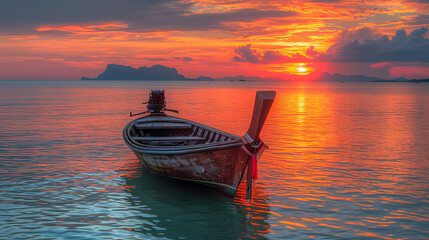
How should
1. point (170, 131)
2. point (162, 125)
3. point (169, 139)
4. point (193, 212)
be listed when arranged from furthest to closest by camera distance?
point (170, 131), point (162, 125), point (169, 139), point (193, 212)

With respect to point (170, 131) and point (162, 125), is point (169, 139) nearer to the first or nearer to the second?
point (162, 125)

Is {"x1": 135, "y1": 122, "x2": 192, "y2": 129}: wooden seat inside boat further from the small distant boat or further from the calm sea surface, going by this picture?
the small distant boat

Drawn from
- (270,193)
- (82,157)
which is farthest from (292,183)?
(82,157)

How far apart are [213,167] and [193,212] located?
148 cm

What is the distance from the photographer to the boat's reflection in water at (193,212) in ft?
33.4

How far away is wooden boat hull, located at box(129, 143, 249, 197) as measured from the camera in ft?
37.8

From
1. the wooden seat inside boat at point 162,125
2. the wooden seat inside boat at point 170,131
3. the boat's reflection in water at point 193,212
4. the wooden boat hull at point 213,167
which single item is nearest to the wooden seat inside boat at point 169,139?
the wooden seat inside boat at point 170,131

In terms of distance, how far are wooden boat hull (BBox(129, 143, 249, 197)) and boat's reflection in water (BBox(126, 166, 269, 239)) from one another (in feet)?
1.88

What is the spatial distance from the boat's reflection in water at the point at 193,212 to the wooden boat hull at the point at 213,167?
57 cm

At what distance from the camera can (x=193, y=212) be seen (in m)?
11.6

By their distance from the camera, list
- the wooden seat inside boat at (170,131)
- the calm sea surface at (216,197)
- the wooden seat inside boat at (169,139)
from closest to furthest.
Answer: the calm sea surface at (216,197) → the wooden seat inside boat at (169,139) → the wooden seat inside boat at (170,131)

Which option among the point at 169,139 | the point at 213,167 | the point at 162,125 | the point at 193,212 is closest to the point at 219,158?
the point at 213,167

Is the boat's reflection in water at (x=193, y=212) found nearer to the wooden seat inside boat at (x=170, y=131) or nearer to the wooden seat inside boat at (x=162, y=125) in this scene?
the wooden seat inside boat at (x=170, y=131)

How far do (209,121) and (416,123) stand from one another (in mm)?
18987
